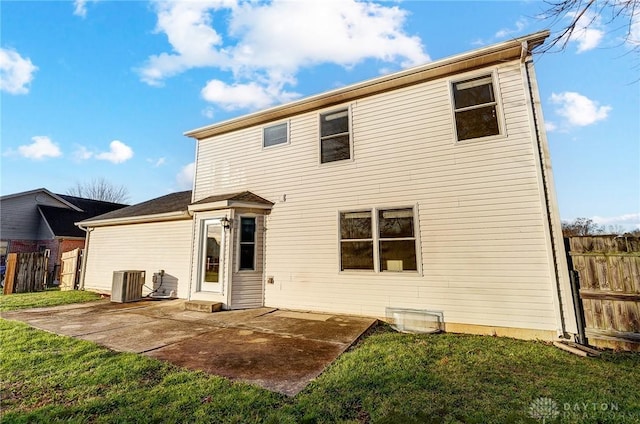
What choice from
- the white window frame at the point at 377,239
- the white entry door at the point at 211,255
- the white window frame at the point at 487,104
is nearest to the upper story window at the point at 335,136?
the white window frame at the point at 377,239

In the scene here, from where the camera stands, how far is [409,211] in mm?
6004

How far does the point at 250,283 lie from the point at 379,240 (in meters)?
3.75

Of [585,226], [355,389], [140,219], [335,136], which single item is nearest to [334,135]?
[335,136]

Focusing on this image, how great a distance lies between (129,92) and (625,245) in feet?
52.5

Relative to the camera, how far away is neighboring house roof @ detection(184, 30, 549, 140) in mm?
5320

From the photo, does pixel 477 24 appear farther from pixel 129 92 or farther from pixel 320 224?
pixel 129 92

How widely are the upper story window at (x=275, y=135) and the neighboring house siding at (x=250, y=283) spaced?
235 cm

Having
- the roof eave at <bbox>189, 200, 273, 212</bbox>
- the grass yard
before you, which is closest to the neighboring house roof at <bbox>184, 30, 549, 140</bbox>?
the roof eave at <bbox>189, 200, 273, 212</bbox>

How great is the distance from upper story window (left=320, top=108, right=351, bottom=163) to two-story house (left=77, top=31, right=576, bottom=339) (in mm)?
31

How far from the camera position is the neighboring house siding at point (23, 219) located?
57.2 ft

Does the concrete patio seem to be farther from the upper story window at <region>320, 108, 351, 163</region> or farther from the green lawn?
the upper story window at <region>320, 108, 351, 163</region>

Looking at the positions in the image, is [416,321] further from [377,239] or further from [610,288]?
[610,288]

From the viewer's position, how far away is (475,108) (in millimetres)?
5793

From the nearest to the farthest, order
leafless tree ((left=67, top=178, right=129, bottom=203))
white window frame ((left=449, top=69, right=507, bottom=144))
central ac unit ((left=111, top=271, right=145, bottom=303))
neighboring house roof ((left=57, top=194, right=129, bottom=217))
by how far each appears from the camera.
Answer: white window frame ((left=449, top=69, right=507, bottom=144)) < central ac unit ((left=111, top=271, right=145, bottom=303)) < neighboring house roof ((left=57, top=194, right=129, bottom=217)) < leafless tree ((left=67, top=178, right=129, bottom=203))
